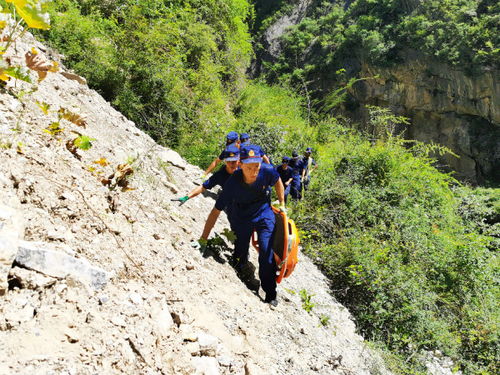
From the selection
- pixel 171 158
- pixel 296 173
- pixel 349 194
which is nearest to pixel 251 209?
pixel 171 158

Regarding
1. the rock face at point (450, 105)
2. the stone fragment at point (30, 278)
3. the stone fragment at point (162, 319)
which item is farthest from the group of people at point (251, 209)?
the rock face at point (450, 105)

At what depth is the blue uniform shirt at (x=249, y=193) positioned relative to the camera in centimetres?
333

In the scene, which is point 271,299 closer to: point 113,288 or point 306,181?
point 113,288

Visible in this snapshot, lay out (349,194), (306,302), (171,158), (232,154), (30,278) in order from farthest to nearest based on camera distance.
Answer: (349,194) → (171,158) → (232,154) → (306,302) → (30,278)

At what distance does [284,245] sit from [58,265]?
7.05ft

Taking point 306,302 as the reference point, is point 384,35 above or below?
above

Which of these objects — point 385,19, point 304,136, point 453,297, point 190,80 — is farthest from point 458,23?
point 453,297

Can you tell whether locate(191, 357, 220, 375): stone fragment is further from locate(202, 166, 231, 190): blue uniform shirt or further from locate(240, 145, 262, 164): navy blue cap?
locate(202, 166, 231, 190): blue uniform shirt

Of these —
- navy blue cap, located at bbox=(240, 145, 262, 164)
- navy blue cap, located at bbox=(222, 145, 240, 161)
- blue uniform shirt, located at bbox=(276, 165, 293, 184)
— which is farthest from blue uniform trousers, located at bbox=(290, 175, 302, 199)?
navy blue cap, located at bbox=(240, 145, 262, 164)

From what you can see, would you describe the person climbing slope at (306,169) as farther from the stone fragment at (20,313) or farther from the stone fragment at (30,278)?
the stone fragment at (20,313)

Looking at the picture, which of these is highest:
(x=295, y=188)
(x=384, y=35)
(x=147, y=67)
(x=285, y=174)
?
(x=384, y=35)

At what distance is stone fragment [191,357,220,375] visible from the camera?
1933 millimetres

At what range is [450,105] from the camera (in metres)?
Result: 19.3

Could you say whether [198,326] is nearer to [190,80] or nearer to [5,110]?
[5,110]
